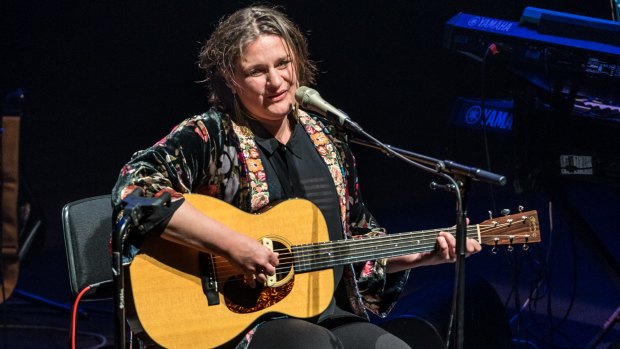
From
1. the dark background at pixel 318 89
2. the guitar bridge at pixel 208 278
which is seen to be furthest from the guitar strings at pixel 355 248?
the dark background at pixel 318 89

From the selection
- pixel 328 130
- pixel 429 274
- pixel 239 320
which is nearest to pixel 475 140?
pixel 429 274

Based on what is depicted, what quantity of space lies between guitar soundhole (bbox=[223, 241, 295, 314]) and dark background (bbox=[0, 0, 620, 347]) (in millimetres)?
2305

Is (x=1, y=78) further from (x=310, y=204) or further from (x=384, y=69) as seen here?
(x=310, y=204)

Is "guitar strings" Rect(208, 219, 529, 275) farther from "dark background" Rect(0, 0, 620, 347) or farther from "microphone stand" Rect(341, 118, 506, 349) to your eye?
"dark background" Rect(0, 0, 620, 347)

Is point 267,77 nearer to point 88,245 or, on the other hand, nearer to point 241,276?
point 241,276

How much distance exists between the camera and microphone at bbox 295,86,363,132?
8.44 ft

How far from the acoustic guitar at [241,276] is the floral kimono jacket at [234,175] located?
0.29ft

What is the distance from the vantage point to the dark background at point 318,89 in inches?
207

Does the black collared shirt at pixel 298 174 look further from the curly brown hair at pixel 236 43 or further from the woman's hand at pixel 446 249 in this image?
the woman's hand at pixel 446 249

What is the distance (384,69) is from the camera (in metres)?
5.75

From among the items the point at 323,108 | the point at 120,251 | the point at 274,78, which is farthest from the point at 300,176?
the point at 120,251

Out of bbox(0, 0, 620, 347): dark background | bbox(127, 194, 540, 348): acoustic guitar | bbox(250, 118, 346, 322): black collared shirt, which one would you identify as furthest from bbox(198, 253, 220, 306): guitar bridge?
bbox(0, 0, 620, 347): dark background

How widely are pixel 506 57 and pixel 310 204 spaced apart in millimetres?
1460

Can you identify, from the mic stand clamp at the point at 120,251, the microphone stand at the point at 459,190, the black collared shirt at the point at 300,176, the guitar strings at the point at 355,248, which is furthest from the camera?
the black collared shirt at the point at 300,176
